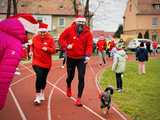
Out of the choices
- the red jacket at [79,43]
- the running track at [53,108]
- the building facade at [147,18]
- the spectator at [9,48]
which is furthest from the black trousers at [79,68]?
the building facade at [147,18]

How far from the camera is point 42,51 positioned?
44.0ft

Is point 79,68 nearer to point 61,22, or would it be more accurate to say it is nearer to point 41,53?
point 41,53

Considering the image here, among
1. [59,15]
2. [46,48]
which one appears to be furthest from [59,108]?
[59,15]

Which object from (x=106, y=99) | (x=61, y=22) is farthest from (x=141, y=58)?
(x=61, y=22)

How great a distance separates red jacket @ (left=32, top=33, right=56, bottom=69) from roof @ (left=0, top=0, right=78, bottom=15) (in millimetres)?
66143

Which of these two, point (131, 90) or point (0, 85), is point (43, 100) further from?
point (0, 85)

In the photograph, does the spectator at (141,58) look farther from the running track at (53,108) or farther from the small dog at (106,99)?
Answer: the small dog at (106,99)

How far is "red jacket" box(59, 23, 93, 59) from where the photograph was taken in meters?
13.4

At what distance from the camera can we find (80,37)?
13.4 meters

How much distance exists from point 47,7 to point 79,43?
221 ft

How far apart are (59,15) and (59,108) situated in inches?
2658

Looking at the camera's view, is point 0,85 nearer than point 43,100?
Yes

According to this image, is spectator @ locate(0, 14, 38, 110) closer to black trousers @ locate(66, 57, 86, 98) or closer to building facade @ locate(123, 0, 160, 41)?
black trousers @ locate(66, 57, 86, 98)

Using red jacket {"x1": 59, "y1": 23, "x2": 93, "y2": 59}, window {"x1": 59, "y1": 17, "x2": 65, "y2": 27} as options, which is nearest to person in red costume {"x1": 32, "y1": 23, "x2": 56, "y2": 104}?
red jacket {"x1": 59, "y1": 23, "x2": 93, "y2": 59}
